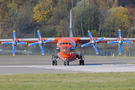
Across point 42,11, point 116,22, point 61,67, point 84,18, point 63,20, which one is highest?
point 42,11

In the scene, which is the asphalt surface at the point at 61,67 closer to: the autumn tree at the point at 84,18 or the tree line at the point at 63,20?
the tree line at the point at 63,20

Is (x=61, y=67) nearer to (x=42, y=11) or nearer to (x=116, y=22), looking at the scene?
(x=116, y=22)

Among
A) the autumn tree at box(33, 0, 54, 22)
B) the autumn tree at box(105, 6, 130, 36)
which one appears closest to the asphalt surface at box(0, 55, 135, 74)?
the autumn tree at box(105, 6, 130, 36)

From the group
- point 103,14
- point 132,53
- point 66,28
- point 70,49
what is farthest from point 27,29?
point 70,49

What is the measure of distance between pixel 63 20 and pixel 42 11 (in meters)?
8.61

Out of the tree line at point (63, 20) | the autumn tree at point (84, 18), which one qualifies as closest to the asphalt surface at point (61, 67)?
the tree line at point (63, 20)

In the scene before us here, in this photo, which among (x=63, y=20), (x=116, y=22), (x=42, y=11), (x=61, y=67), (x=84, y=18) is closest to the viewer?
(x=61, y=67)

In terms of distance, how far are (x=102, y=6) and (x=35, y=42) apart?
54880mm

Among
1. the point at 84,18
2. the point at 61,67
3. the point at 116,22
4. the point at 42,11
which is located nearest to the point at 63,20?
the point at 42,11

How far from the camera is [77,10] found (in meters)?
74.8

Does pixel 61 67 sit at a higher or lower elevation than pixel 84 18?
lower

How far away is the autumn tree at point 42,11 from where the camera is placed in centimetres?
8612

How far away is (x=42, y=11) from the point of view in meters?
86.3

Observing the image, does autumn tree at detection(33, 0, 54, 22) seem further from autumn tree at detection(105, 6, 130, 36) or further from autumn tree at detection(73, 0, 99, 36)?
autumn tree at detection(105, 6, 130, 36)
